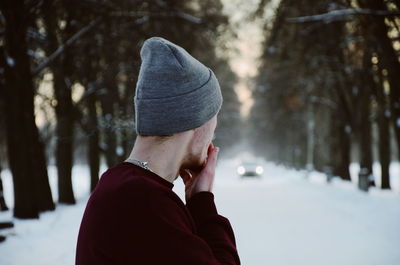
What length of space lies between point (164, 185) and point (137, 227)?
219mm

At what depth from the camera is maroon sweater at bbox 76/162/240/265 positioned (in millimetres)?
1039

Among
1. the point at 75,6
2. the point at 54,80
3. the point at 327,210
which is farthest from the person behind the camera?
the point at 54,80

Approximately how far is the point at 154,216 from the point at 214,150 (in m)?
0.59

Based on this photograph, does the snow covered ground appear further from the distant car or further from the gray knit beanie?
the distant car

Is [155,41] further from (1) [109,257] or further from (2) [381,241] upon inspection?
(2) [381,241]

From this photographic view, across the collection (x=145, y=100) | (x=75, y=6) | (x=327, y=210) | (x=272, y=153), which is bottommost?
(x=272, y=153)

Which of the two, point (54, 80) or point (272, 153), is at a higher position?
point (54, 80)

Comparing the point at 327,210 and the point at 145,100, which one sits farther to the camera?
the point at 327,210

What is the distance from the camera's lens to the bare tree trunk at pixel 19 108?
322 inches

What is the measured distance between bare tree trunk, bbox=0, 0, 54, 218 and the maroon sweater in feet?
25.8

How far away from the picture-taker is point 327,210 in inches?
425

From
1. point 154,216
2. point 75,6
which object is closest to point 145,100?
point 154,216

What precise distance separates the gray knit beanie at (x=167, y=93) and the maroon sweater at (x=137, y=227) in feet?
0.59

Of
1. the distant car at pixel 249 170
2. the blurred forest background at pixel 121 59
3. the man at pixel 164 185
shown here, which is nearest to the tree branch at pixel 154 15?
A: the blurred forest background at pixel 121 59
